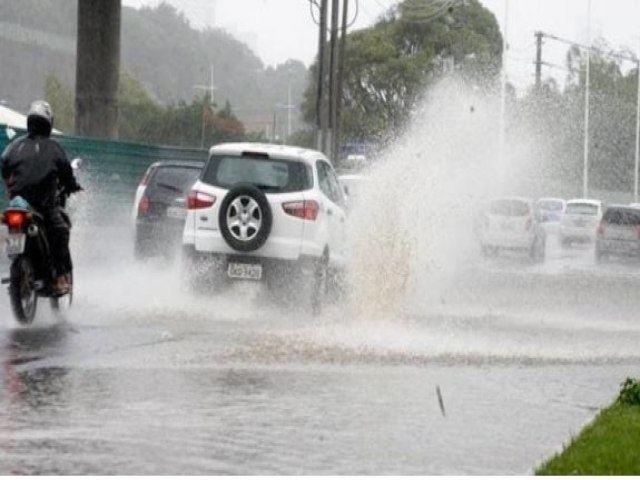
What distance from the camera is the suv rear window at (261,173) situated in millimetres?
18828

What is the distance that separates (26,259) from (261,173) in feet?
13.1

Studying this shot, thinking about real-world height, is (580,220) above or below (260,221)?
above

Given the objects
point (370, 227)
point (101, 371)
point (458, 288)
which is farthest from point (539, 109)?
point (101, 371)

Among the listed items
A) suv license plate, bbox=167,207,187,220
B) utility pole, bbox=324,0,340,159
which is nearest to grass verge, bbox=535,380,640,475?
suv license plate, bbox=167,207,187,220

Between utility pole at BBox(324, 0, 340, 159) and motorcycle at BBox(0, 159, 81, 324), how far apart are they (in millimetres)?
34869

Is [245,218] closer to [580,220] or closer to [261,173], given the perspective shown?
[261,173]

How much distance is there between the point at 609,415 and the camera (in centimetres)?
1037

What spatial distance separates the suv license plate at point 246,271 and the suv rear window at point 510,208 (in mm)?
25688

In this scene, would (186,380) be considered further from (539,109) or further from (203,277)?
(539,109)

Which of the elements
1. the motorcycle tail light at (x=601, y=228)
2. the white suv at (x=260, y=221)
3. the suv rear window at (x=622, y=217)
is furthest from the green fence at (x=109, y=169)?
the white suv at (x=260, y=221)

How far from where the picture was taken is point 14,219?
50.2 feet

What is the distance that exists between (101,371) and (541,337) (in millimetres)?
5851

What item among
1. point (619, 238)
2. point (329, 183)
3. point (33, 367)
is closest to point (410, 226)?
point (329, 183)

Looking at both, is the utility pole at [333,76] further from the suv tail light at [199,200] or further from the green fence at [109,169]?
the suv tail light at [199,200]
